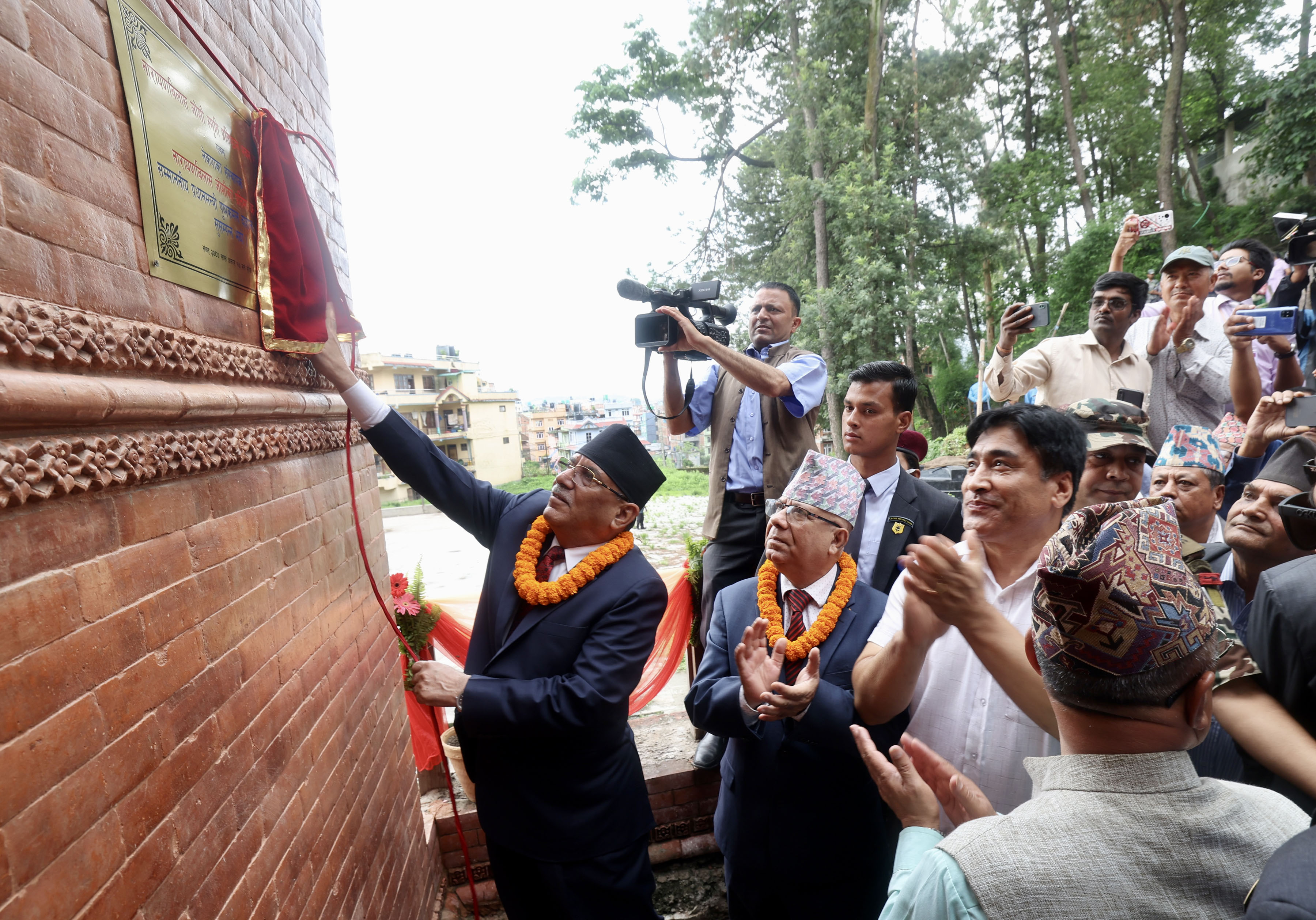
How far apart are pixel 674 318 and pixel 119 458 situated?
2389 mm

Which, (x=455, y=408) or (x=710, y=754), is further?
(x=455, y=408)

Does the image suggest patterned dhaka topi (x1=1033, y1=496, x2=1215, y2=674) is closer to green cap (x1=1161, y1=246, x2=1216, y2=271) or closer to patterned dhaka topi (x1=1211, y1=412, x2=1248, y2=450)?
patterned dhaka topi (x1=1211, y1=412, x2=1248, y2=450)

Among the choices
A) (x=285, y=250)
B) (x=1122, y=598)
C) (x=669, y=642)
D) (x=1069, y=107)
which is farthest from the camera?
(x=1069, y=107)

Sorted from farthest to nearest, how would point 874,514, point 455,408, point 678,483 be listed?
point 455,408 < point 678,483 < point 874,514

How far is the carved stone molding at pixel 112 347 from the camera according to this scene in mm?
1041

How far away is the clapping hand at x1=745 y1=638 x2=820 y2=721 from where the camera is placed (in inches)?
74.3

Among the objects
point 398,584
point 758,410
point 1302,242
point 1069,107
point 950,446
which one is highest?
point 1069,107

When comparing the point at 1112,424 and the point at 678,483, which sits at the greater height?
the point at 1112,424

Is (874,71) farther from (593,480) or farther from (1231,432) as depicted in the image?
(593,480)

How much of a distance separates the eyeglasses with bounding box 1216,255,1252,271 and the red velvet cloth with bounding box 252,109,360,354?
4.86 m

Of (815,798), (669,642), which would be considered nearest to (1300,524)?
(815,798)

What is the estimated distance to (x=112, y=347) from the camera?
1.24 metres

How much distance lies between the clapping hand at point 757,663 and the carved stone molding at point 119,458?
144cm

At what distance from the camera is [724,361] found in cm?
322
